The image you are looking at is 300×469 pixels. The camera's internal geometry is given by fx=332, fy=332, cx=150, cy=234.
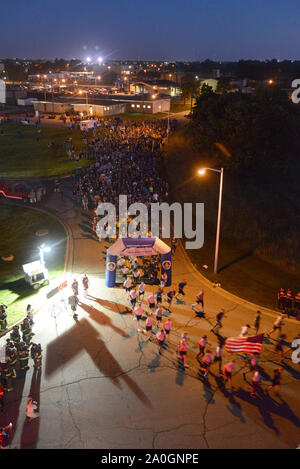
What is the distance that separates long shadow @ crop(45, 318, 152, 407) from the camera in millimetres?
11970

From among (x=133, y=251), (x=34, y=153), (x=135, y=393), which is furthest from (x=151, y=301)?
(x=34, y=153)

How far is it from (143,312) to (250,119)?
2409 cm

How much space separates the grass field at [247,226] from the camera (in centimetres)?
2039

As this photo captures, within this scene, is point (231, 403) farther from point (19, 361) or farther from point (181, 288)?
point (19, 361)

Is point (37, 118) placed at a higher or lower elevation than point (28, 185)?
higher

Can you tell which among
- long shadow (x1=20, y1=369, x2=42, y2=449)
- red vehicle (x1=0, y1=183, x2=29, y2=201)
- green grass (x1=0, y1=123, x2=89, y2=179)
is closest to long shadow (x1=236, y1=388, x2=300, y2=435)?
long shadow (x1=20, y1=369, x2=42, y2=449)

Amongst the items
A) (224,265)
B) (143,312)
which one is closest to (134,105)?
(224,265)

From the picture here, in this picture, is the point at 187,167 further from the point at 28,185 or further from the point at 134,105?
the point at 134,105

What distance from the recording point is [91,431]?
10062mm

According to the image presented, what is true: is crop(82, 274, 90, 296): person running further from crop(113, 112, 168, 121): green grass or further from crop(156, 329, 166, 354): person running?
crop(113, 112, 168, 121): green grass

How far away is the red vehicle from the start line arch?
18181mm

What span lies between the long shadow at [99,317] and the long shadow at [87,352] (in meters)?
0.50

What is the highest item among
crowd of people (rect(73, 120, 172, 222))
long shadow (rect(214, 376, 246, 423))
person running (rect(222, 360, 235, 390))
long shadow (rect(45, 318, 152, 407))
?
crowd of people (rect(73, 120, 172, 222))
